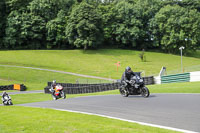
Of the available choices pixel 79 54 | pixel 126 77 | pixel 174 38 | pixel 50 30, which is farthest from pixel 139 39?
pixel 126 77

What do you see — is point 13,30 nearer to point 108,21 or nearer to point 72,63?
point 72,63

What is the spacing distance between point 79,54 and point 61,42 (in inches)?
517

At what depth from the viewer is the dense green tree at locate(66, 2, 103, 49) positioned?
68.2 m

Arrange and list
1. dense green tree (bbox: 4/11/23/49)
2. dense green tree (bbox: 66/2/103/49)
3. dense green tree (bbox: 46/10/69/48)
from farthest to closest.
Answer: dense green tree (bbox: 46/10/69/48) < dense green tree (bbox: 4/11/23/49) < dense green tree (bbox: 66/2/103/49)

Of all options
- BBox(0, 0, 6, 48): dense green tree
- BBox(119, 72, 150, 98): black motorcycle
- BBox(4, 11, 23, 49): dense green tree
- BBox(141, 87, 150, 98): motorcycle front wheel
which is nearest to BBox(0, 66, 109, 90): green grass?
BBox(4, 11, 23, 49): dense green tree

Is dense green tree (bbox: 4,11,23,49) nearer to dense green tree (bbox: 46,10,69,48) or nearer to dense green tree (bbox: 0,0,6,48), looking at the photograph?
dense green tree (bbox: 0,0,6,48)

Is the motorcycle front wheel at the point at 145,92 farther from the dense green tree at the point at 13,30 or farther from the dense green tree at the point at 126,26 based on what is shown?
the dense green tree at the point at 13,30

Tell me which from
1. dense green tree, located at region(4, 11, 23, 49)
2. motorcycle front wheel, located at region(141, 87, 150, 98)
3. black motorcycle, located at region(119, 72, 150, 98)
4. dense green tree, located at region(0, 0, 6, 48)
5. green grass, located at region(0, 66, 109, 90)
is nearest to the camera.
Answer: motorcycle front wheel, located at region(141, 87, 150, 98)

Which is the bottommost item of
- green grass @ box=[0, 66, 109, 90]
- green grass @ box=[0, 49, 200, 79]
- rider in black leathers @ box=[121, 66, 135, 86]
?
green grass @ box=[0, 66, 109, 90]

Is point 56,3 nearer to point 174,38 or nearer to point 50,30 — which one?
point 50,30

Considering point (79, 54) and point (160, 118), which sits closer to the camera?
point (160, 118)

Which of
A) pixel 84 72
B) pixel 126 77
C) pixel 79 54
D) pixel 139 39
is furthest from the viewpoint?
pixel 139 39

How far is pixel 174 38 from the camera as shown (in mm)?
74750

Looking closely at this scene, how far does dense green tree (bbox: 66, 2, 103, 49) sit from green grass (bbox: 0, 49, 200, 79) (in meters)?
4.06
